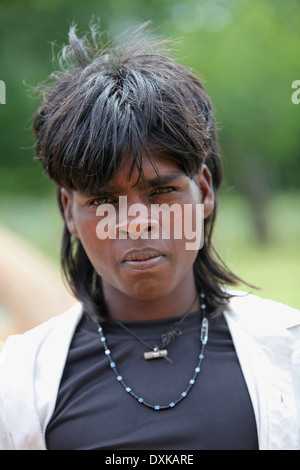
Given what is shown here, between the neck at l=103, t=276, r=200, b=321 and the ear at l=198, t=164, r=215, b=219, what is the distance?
20cm

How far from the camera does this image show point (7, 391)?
1205mm

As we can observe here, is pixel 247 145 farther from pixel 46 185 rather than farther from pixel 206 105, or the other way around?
pixel 206 105

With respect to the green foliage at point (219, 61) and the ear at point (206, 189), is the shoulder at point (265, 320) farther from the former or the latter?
the green foliage at point (219, 61)

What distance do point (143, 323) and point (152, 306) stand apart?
1.8 inches

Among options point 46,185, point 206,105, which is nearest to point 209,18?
point 46,185

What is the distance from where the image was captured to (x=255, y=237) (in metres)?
9.87

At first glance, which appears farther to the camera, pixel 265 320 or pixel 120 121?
pixel 265 320

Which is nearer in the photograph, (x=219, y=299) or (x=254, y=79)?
(x=219, y=299)

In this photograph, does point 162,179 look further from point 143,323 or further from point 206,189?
point 143,323

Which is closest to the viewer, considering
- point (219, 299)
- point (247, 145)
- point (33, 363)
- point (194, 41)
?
point (33, 363)

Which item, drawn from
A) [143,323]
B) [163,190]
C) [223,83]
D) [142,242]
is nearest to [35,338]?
[143,323]

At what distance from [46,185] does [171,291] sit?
8.70 m

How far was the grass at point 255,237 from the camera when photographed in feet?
21.8
